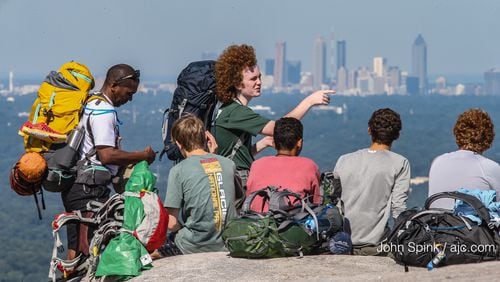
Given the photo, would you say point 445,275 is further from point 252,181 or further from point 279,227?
point 252,181

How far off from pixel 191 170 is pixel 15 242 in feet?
541

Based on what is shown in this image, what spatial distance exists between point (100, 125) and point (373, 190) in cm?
225

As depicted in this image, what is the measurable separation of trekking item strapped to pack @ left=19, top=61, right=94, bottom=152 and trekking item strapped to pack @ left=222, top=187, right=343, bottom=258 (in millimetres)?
1696

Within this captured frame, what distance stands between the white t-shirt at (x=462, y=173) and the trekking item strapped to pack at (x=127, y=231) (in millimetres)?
2134

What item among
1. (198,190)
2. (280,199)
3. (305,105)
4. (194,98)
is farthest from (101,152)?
(305,105)

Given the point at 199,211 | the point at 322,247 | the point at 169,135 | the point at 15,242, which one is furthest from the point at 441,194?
the point at 15,242

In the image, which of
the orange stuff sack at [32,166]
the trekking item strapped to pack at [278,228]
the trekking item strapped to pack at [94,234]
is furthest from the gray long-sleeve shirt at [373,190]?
the orange stuff sack at [32,166]

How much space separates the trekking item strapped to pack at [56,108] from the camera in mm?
10461

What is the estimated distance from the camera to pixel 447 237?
30.0 feet

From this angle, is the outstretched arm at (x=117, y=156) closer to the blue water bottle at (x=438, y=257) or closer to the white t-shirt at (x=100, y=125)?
the white t-shirt at (x=100, y=125)

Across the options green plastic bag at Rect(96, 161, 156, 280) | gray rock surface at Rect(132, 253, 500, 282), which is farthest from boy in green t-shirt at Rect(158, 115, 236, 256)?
green plastic bag at Rect(96, 161, 156, 280)

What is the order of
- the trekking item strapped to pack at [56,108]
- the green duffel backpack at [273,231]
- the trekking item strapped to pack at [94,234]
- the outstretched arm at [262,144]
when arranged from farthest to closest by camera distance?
the outstretched arm at [262,144] → the trekking item strapped to pack at [56,108] → the trekking item strapped to pack at [94,234] → the green duffel backpack at [273,231]

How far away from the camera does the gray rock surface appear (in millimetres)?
9195

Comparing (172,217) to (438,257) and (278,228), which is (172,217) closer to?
(278,228)
